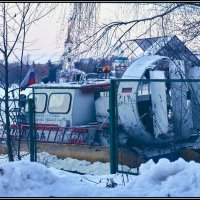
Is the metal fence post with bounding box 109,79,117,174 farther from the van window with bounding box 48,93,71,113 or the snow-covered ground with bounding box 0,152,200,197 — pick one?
the van window with bounding box 48,93,71,113

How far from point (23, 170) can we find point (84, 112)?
25.1 ft

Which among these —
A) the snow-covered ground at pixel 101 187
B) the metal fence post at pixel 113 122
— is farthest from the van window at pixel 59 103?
the snow-covered ground at pixel 101 187

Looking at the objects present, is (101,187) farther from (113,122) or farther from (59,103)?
(59,103)

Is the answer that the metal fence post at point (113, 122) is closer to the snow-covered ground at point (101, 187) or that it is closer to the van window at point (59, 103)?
the snow-covered ground at point (101, 187)

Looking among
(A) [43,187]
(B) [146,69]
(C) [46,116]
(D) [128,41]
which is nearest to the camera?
(A) [43,187]

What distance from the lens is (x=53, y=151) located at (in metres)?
12.6

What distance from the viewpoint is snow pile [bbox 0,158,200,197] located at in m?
5.71

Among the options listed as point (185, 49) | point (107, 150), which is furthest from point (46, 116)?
point (185, 49)

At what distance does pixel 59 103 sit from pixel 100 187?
25.7 feet

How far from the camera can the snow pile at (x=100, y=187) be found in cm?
571

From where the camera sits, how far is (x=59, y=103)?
547 inches

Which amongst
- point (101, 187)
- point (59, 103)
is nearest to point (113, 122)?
point (101, 187)

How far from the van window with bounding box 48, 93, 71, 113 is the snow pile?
715 cm

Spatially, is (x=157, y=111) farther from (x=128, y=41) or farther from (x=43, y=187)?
(x=43, y=187)
